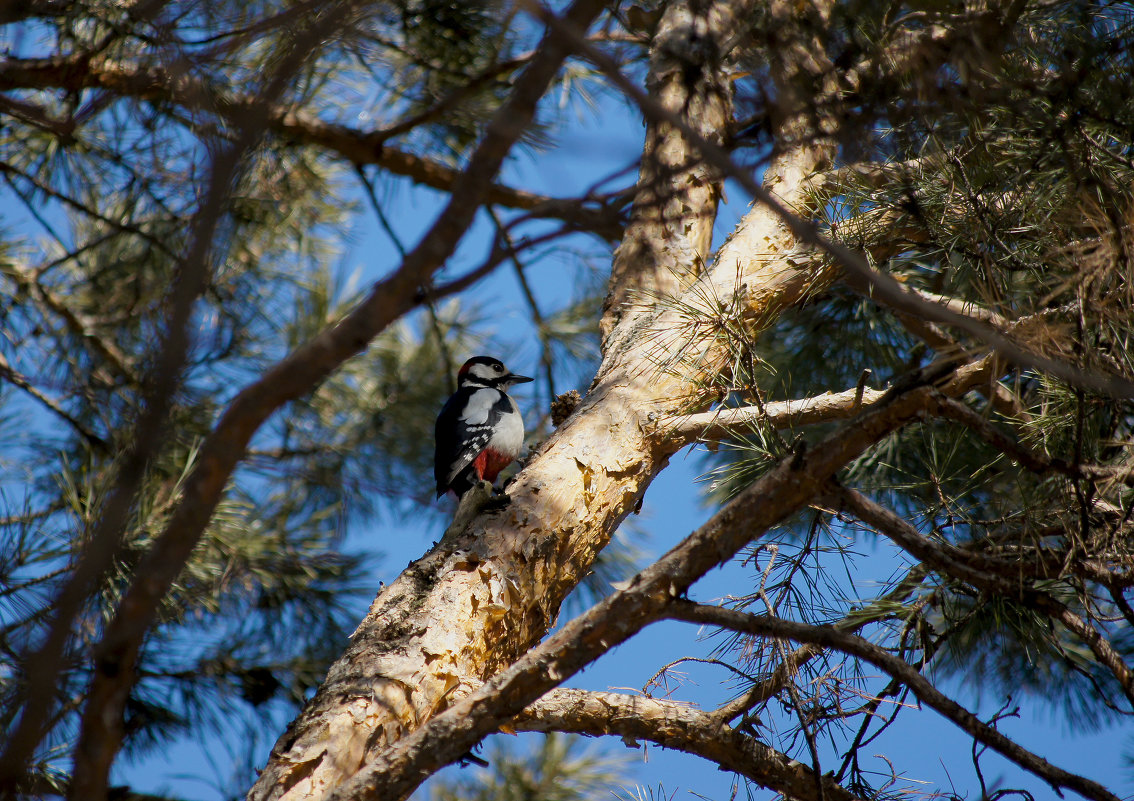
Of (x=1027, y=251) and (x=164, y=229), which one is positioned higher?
Result: (x=164, y=229)

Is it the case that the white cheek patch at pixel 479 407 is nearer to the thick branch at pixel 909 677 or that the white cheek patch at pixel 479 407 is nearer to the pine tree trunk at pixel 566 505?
the pine tree trunk at pixel 566 505

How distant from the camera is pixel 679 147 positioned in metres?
2.58

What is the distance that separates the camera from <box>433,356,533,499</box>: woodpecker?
2984 mm

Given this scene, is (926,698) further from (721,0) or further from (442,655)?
(721,0)

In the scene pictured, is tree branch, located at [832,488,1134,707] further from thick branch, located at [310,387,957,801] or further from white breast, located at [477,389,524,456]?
white breast, located at [477,389,524,456]

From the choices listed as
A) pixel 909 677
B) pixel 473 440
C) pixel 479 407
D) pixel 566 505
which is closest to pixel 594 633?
pixel 909 677

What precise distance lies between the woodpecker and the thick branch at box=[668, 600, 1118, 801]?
174 centimetres

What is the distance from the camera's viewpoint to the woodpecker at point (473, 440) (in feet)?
9.79

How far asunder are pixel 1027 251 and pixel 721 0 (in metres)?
1.07

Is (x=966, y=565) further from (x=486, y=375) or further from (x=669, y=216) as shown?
(x=486, y=375)

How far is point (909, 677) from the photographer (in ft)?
4.25

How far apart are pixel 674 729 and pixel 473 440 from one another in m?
1.47

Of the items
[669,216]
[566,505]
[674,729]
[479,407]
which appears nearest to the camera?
[674,729]

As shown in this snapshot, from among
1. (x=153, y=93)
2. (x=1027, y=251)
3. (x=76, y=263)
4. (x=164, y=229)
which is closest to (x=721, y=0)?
(x=1027, y=251)
